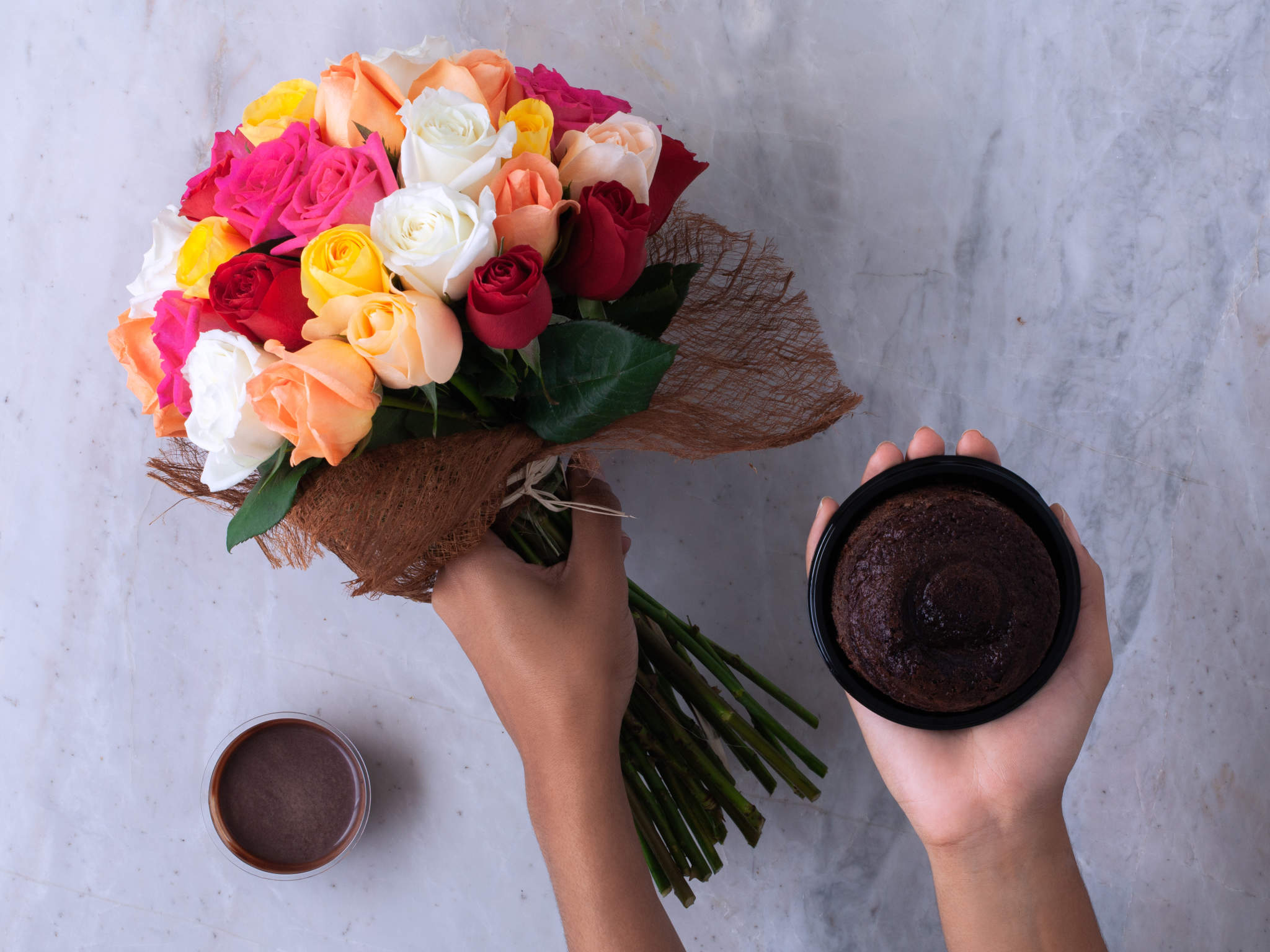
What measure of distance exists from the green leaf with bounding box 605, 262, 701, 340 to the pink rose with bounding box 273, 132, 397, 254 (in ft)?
0.70

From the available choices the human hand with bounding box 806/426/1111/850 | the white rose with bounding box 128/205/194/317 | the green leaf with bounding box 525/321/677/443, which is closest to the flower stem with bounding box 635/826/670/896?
the human hand with bounding box 806/426/1111/850

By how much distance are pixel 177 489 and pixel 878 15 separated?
980 millimetres

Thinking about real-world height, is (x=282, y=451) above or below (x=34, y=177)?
above

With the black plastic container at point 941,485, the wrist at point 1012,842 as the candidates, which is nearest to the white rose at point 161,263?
the black plastic container at point 941,485

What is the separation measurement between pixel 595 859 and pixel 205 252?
2.03 feet

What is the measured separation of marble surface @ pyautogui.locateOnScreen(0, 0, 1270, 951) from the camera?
1.02 meters

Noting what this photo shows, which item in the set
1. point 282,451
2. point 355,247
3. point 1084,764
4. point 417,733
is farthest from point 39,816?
point 1084,764

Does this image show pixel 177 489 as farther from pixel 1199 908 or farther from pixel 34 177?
pixel 1199 908

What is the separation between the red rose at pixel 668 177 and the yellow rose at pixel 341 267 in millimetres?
254

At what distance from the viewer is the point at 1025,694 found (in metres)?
0.68

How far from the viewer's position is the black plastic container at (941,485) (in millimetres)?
679

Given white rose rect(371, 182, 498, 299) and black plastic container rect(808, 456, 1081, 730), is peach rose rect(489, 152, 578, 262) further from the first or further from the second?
black plastic container rect(808, 456, 1081, 730)

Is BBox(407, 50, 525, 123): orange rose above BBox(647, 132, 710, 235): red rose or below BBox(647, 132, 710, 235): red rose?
above

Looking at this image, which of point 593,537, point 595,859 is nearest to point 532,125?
point 593,537
